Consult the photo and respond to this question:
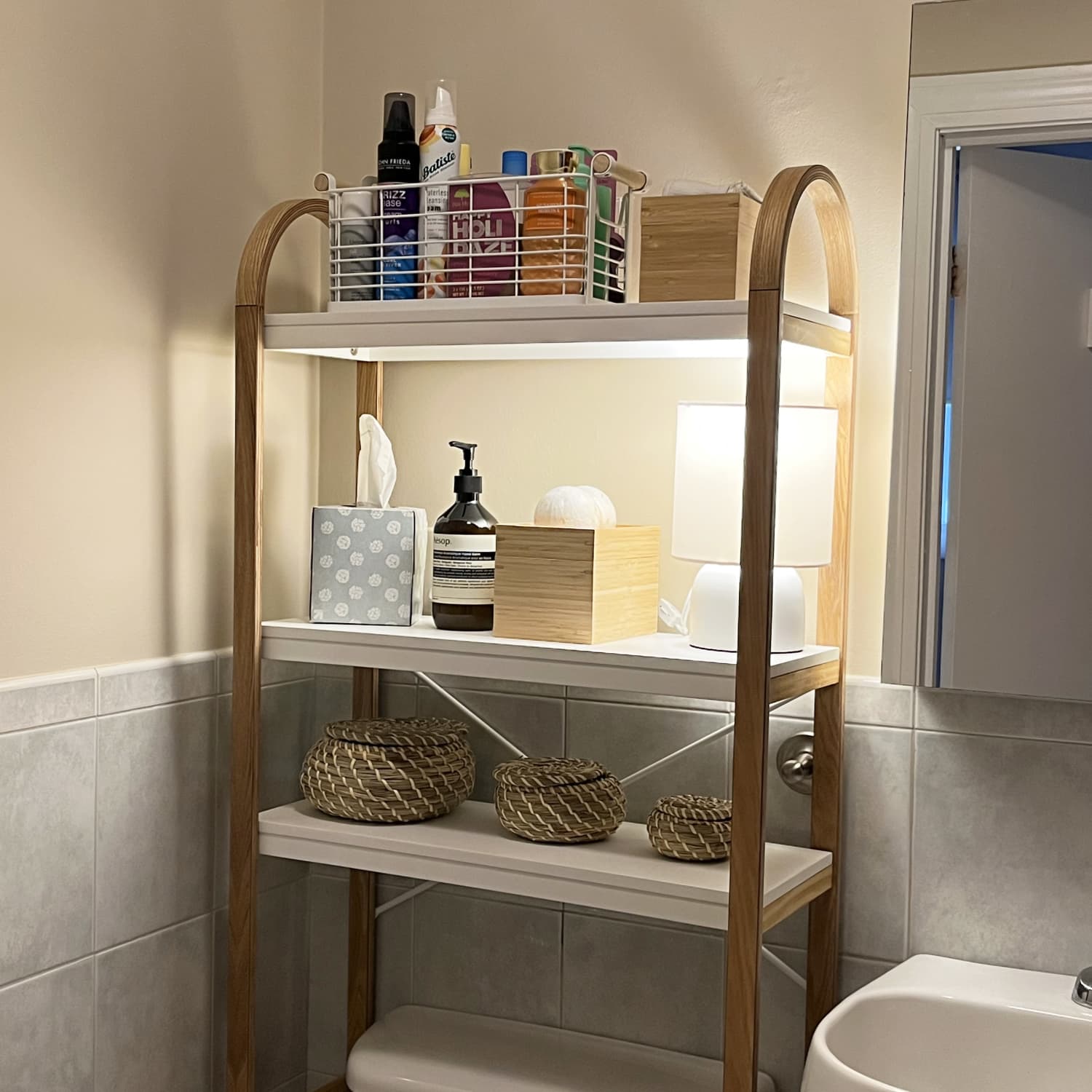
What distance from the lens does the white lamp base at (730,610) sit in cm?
145

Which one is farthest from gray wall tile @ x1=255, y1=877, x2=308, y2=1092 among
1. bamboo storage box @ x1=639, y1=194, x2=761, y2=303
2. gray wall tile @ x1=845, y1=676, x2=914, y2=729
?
bamboo storage box @ x1=639, y1=194, x2=761, y2=303

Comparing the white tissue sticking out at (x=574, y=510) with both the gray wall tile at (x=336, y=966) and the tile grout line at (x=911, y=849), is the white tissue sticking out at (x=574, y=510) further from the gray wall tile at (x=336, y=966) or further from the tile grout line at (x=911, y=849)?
the gray wall tile at (x=336, y=966)

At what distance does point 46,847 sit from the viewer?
4.76 feet

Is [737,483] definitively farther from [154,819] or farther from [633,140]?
[154,819]

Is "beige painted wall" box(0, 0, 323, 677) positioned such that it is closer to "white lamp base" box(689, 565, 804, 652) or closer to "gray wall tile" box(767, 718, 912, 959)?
"white lamp base" box(689, 565, 804, 652)

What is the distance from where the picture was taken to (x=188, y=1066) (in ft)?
5.49

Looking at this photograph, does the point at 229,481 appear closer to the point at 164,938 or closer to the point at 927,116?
the point at 164,938

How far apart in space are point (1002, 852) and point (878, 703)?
208 millimetres

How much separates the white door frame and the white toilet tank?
0.55m

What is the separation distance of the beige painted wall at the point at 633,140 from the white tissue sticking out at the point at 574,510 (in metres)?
0.19

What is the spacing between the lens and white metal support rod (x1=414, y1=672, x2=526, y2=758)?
173 centimetres

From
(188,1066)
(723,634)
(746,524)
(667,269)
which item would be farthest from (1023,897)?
(188,1066)

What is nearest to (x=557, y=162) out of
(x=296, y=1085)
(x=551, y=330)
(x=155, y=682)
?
(x=551, y=330)

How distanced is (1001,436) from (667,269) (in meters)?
0.41
